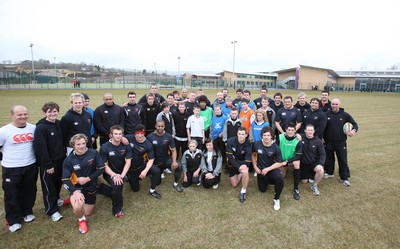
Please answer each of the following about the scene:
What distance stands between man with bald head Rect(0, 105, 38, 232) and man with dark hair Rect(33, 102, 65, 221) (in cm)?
13

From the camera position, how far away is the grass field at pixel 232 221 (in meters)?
3.13

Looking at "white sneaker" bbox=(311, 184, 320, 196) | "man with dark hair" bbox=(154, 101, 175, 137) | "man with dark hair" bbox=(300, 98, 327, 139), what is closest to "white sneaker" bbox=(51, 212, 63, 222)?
"man with dark hair" bbox=(154, 101, 175, 137)

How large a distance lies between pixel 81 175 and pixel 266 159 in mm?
3474

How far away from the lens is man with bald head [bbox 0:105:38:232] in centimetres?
321

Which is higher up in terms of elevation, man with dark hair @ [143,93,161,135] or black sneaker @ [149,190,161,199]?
man with dark hair @ [143,93,161,135]

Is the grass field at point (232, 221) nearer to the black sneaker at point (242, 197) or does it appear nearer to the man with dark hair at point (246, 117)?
the black sneaker at point (242, 197)

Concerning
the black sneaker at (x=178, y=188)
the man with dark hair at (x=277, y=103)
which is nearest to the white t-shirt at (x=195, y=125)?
the black sneaker at (x=178, y=188)

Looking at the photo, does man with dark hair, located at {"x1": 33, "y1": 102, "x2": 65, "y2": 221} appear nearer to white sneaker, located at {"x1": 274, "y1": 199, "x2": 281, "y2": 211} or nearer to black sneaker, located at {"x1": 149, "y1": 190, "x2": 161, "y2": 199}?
black sneaker, located at {"x1": 149, "y1": 190, "x2": 161, "y2": 199}

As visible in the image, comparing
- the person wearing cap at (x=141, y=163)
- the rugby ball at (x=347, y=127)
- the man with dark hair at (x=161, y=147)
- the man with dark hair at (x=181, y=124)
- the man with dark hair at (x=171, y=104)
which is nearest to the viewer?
the person wearing cap at (x=141, y=163)

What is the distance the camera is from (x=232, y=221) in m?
3.61

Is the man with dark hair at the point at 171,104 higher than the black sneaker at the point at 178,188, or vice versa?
the man with dark hair at the point at 171,104

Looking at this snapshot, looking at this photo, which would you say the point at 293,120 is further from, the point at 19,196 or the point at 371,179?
the point at 19,196

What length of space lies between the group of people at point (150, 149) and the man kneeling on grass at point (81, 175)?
0.05 ft

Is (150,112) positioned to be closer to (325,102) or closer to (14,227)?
(14,227)
